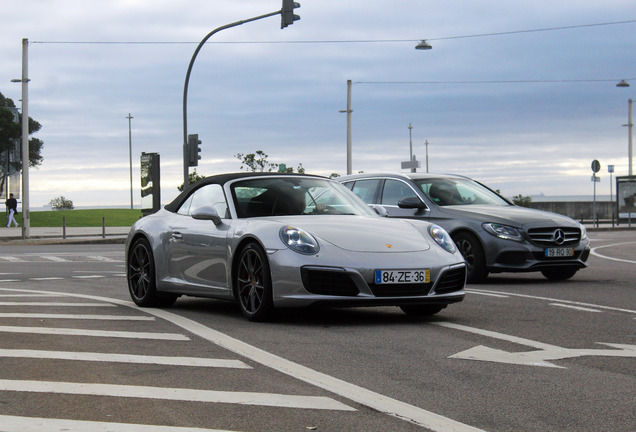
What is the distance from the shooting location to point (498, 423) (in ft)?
14.8

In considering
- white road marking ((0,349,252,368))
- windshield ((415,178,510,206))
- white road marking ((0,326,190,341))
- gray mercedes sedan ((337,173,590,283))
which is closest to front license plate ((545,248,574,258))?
gray mercedes sedan ((337,173,590,283))

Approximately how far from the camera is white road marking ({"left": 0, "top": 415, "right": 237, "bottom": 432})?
434cm

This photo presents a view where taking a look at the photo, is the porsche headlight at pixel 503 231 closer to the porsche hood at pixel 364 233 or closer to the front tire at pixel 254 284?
the porsche hood at pixel 364 233

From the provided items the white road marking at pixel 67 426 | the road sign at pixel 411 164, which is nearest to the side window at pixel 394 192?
the white road marking at pixel 67 426

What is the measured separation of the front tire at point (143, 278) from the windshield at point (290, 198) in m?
1.36

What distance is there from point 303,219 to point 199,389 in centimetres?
354

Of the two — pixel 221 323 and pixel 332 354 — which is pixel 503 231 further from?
pixel 332 354

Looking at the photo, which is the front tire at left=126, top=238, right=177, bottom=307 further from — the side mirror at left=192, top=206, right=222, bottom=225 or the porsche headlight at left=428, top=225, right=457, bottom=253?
the porsche headlight at left=428, top=225, right=457, bottom=253

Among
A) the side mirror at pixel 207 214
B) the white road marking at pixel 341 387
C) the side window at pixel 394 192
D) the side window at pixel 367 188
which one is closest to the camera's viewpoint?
the white road marking at pixel 341 387

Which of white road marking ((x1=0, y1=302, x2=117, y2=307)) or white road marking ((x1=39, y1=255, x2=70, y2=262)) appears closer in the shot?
white road marking ((x1=0, y1=302, x2=117, y2=307))

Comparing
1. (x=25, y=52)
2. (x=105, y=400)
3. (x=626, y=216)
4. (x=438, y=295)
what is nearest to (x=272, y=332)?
(x=438, y=295)

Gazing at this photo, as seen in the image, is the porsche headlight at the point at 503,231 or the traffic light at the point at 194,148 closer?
the porsche headlight at the point at 503,231

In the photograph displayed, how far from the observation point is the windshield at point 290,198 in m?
9.12

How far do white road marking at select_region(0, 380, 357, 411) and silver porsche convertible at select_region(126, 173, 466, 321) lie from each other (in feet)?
9.39
